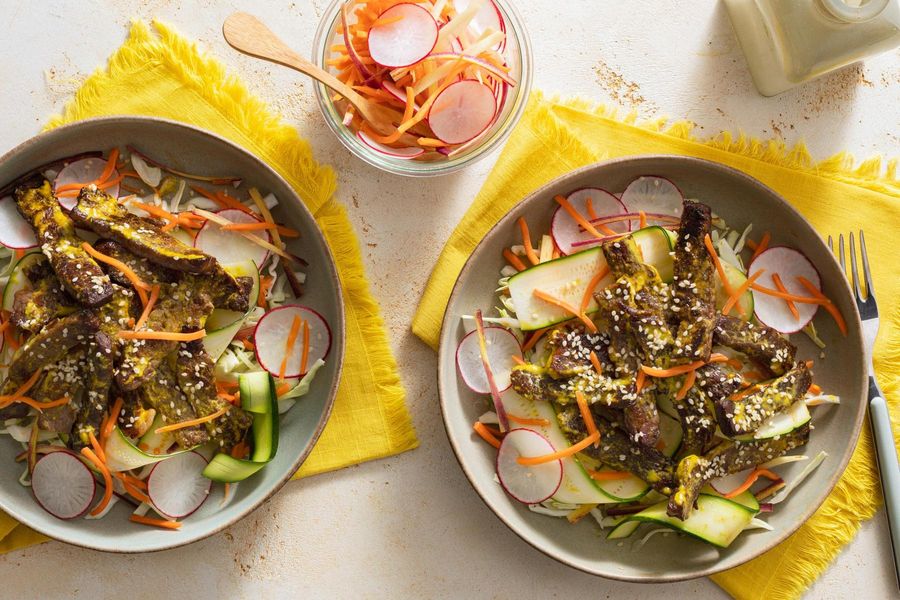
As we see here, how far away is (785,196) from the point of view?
9.98 ft

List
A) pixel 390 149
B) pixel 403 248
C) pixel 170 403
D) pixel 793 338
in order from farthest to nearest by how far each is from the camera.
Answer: pixel 403 248 → pixel 793 338 → pixel 390 149 → pixel 170 403

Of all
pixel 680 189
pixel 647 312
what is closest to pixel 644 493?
pixel 647 312

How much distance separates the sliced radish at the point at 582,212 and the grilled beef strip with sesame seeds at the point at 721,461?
869 millimetres

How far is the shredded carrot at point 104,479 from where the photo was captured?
2.65 m

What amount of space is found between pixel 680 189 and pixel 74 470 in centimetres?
247

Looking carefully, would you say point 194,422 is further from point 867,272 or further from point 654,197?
point 867,272

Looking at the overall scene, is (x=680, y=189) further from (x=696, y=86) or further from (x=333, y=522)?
(x=333, y=522)

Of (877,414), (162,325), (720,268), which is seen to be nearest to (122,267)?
(162,325)

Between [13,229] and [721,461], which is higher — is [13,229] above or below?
above

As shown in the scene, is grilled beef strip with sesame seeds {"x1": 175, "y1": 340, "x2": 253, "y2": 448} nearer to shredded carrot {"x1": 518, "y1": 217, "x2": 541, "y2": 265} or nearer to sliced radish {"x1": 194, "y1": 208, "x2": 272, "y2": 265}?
sliced radish {"x1": 194, "y1": 208, "x2": 272, "y2": 265}

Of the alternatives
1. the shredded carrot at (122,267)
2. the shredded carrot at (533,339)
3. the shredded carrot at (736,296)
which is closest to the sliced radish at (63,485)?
the shredded carrot at (122,267)

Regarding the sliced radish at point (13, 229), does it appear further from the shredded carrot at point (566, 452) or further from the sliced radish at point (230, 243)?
the shredded carrot at point (566, 452)

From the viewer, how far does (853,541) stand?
310 centimetres

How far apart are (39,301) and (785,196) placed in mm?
2813
